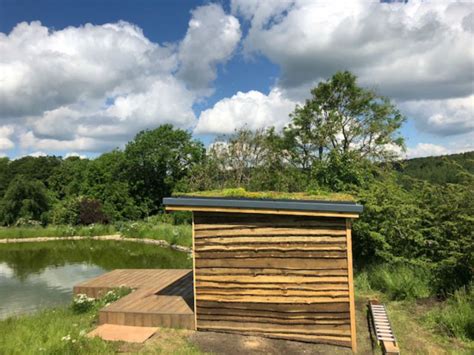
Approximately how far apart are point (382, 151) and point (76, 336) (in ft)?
46.3

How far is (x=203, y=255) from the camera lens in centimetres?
638

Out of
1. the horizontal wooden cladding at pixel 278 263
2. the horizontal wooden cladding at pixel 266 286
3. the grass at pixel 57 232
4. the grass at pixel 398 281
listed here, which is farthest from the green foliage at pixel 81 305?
the grass at pixel 57 232

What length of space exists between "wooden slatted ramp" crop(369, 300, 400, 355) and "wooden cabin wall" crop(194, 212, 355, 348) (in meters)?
0.48

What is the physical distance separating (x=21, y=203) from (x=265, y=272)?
27.2 m

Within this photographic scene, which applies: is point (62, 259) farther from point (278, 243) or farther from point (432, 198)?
point (432, 198)

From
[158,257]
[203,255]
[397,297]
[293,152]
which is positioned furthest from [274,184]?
[203,255]

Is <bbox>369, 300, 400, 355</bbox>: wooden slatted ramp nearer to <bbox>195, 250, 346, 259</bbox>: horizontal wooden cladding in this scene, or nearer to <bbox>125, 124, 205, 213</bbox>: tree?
<bbox>195, 250, 346, 259</bbox>: horizontal wooden cladding

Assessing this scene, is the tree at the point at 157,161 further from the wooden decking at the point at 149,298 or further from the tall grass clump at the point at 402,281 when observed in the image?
the tall grass clump at the point at 402,281

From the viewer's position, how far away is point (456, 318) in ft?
20.4

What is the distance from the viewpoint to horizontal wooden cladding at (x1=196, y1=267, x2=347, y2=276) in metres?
5.88

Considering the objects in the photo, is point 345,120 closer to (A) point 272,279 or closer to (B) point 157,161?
(A) point 272,279

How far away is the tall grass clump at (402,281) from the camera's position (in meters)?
7.95

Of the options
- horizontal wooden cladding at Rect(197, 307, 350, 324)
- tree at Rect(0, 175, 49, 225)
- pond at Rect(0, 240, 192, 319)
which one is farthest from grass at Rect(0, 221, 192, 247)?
horizontal wooden cladding at Rect(197, 307, 350, 324)

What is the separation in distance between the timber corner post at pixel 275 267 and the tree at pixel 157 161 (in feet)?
83.2
